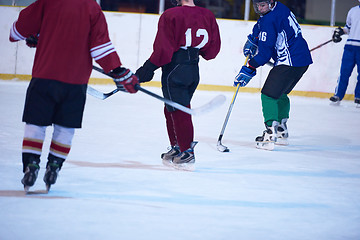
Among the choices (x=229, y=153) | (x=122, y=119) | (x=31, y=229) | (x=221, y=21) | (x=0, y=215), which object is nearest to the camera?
(x=31, y=229)

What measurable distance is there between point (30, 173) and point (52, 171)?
3.8 inches

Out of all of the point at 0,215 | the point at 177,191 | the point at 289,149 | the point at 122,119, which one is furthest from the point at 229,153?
the point at 0,215

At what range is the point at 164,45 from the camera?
3.00 metres

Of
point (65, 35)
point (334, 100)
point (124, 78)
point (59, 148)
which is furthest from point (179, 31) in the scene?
point (334, 100)

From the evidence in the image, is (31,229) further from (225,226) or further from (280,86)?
(280,86)

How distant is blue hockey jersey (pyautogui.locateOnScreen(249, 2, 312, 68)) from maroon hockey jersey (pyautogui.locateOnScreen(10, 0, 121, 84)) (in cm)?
162

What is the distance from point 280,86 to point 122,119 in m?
1.56

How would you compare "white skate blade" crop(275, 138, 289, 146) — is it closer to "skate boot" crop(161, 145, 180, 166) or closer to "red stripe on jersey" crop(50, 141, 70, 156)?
"skate boot" crop(161, 145, 180, 166)

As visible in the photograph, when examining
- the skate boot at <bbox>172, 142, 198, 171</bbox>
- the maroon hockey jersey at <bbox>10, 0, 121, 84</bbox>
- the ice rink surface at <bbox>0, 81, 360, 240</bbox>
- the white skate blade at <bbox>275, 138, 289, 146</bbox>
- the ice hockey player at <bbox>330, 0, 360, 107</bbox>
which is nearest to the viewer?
the ice rink surface at <bbox>0, 81, 360, 240</bbox>

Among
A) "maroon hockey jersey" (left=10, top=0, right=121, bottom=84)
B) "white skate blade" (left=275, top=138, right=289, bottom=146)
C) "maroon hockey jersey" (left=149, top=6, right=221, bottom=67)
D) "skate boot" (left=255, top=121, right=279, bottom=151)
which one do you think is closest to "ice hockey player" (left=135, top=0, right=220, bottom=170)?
"maroon hockey jersey" (left=149, top=6, right=221, bottom=67)

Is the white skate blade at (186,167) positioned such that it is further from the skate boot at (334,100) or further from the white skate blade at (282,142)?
the skate boot at (334,100)

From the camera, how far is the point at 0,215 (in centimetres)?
210

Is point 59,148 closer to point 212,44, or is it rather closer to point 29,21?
point 29,21

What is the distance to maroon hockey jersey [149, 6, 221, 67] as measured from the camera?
3.02 m
